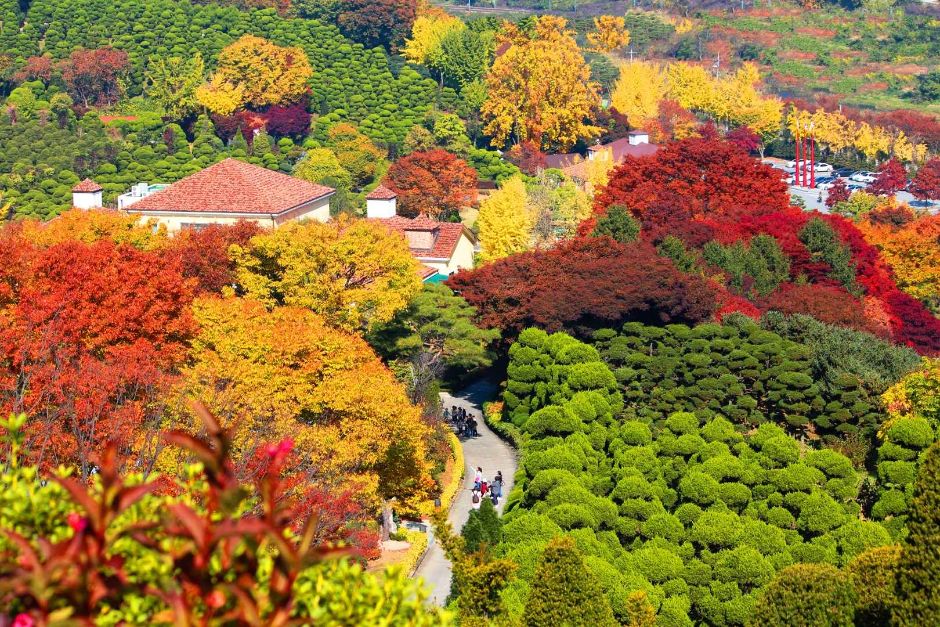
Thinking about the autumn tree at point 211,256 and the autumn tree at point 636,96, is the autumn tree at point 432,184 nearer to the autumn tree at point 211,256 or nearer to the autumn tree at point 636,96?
the autumn tree at point 211,256

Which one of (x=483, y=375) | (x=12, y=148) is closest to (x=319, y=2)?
(x=12, y=148)

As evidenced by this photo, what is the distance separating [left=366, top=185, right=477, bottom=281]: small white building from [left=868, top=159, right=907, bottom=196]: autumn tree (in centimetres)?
3327

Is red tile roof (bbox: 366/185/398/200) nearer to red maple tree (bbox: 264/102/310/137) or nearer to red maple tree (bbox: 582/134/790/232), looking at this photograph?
red maple tree (bbox: 582/134/790/232)

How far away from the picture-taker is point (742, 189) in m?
50.9

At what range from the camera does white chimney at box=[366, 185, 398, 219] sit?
172 feet

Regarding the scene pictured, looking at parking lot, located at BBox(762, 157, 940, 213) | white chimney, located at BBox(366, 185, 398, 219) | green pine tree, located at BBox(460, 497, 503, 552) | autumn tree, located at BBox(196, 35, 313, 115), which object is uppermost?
green pine tree, located at BBox(460, 497, 503, 552)

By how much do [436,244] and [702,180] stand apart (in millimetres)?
10329

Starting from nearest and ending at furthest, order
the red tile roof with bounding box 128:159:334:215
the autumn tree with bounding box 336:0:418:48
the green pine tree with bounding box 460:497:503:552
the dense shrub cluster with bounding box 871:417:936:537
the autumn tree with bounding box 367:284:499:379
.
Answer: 1. the green pine tree with bounding box 460:497:503:552
2. the dense shrub cluster with bounding box 871:417:936:537
3. the autumn tree with bounding box 367:284:499:379
4. the red tile roof with bounding box 128:159:334:215
5. the autumn tree with bounding box 336:0:418:48

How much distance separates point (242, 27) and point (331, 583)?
79303 mm

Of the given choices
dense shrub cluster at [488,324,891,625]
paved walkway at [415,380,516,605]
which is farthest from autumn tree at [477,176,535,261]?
dense shrub cluster at [488,324,891,625]

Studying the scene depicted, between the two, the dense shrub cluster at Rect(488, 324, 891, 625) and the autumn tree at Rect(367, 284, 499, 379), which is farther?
the autumn tree at Rect(367, 284, 499, 379)

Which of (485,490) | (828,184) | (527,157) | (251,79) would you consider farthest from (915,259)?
(251,79)

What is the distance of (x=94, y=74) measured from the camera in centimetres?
7381

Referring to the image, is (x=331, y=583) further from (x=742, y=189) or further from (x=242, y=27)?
(x=242, y=27)
